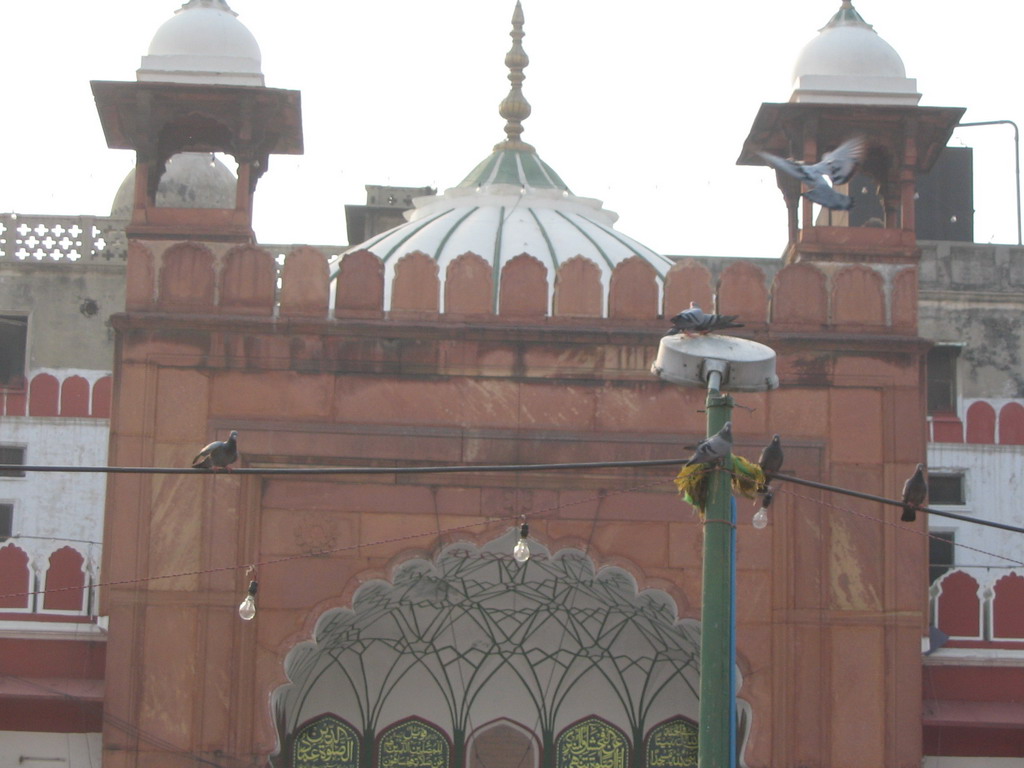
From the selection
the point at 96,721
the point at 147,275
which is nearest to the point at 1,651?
the point at 96,721

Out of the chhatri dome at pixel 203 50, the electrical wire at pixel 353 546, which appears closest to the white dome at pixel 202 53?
the chhatri dome at pixel 203 50

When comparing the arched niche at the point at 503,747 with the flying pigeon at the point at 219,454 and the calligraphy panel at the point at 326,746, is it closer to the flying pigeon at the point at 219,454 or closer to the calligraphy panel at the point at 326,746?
the calligraphy panel at the point at 326,746

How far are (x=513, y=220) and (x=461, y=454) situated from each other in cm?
347

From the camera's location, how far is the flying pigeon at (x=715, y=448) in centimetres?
695

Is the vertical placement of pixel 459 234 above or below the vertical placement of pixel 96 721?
above

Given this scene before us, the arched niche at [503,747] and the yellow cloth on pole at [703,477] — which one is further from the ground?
the yellow cloth on pole at [703,477]

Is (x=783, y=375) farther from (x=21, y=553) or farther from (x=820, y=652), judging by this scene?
(x=21, y=553)

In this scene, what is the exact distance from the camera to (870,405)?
11094mm

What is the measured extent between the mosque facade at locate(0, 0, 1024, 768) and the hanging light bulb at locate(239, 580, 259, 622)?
32 cm

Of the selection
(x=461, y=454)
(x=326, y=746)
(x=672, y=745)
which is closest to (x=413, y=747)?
(x=326, y=746)

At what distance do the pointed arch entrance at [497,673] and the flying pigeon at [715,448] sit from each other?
15.9 feet

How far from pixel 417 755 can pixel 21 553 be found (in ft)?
9.53

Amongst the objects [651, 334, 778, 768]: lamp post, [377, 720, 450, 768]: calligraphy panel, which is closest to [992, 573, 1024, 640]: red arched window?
[377, 720, 450, 768]: calligraphy panel

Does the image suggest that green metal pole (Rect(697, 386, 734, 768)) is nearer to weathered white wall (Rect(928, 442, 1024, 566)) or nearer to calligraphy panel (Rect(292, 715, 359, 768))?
calligraphy panel (Rect(292, 715, 359, 768))
